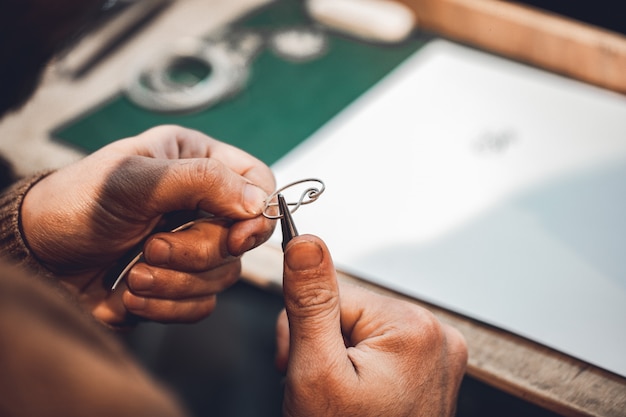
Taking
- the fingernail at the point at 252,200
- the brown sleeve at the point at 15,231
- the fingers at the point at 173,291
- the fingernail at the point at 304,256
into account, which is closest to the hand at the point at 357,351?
the fingernail at the point at 304,256

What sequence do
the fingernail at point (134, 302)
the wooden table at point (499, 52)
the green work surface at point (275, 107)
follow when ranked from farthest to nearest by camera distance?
the green work surface at point (275, 107) → the fingernail at point (134, 302) → the wooden table at point (499, 52)

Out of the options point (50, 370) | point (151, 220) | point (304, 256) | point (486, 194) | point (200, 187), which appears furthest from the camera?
point (486, 194)

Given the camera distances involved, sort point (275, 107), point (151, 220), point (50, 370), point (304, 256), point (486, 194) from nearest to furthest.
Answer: point (50, 370) < point (304, 256) < point (151, 220) < point (486, 194) < point (275, 107)

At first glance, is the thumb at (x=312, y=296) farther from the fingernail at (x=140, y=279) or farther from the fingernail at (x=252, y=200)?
the fingernail at (x=140, y=279)

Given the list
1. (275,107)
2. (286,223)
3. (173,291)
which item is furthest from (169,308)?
(275,107)

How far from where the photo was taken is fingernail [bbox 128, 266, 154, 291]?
2.38 feet

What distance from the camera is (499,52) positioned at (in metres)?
1.21

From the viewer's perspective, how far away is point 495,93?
1104mm

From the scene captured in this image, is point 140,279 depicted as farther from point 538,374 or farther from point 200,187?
point 538,374

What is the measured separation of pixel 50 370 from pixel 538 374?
1.89ft

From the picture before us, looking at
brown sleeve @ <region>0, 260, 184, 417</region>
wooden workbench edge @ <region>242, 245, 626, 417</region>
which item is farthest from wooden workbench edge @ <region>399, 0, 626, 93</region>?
brown sleeve @ <region>0, 260, 184, 417</region>

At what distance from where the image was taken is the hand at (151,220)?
0.68 m

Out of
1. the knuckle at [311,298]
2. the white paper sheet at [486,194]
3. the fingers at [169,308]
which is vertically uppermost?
the knuckle at [311,298]

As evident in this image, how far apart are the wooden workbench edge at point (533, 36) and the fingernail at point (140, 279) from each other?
2.92ft
